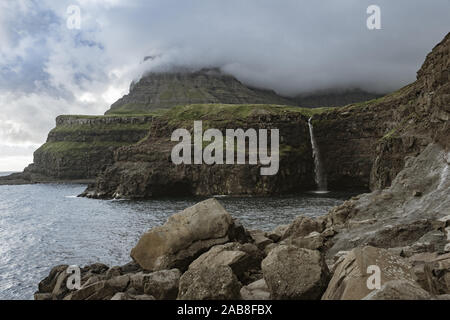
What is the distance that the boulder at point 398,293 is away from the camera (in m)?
9.33

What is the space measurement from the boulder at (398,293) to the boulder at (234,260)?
328 inches

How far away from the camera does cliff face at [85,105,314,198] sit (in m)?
99.1

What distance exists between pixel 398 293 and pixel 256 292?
6292 millimetres

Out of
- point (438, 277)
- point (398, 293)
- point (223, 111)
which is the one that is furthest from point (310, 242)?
point (223, 111)

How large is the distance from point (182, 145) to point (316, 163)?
148 ft

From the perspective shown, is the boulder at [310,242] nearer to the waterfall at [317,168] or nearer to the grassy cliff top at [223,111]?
the waterfall at [317,168]

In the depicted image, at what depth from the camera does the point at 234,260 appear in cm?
1722

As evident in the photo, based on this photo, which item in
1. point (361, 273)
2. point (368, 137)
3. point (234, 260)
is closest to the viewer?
point (361, 273)

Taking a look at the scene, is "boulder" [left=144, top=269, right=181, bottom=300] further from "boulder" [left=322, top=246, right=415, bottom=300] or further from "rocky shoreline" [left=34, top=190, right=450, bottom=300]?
"boulder" [left=322, top=246, right=415, bottom=300]

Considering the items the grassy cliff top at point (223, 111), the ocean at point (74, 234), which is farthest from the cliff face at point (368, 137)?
the ocean at point (74, 234)

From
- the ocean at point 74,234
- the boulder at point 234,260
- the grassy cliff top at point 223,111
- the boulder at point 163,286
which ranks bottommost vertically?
the ocean at point 74,234

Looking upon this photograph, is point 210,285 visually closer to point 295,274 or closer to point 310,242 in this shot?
point 295,274

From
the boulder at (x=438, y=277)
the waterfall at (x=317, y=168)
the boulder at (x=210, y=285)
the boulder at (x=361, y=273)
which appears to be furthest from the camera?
the waterfall at (x=317, y=168)
